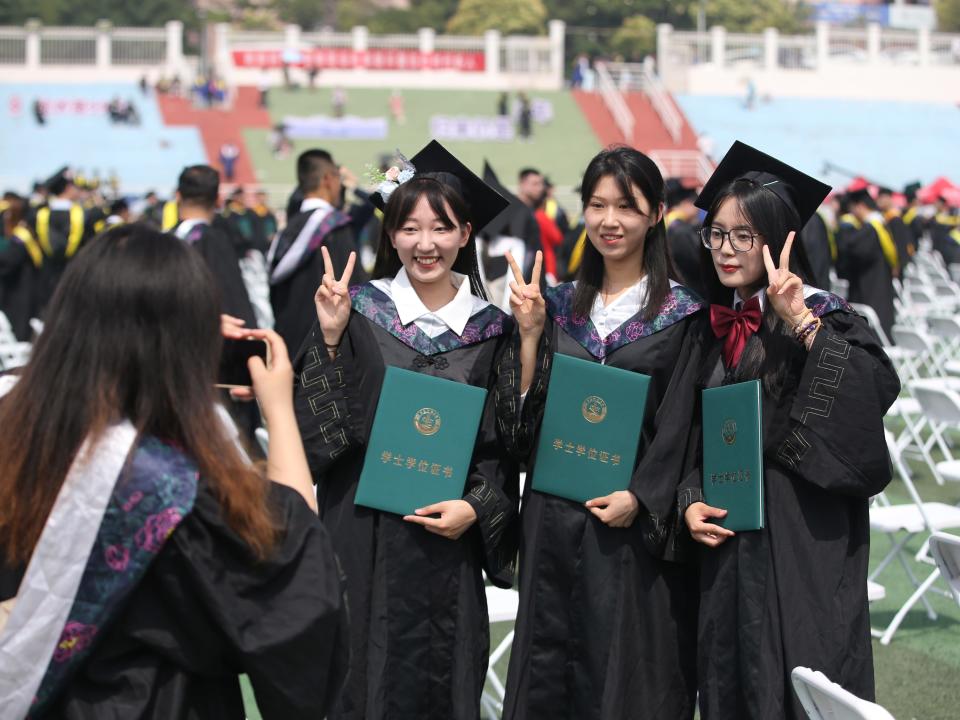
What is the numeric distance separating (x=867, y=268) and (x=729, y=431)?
382 inches

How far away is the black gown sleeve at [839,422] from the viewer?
3.08 meters

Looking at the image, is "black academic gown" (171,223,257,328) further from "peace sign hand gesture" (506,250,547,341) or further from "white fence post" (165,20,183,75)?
"white fence post" (165,20,183,75)

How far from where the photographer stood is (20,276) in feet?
42.6

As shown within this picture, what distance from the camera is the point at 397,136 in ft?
134

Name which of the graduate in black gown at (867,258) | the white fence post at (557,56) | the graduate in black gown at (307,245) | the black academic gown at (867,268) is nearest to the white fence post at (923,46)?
the white fence post at (557,56)

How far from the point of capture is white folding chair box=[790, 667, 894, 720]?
2.27 meters

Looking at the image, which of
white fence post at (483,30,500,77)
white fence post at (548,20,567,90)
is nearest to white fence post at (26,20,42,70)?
white fence post at (483,30,500,77)

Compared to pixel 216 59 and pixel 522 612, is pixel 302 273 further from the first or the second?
pixel 216 59

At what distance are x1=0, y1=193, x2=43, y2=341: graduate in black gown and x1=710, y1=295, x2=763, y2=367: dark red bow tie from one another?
10699 millimetres

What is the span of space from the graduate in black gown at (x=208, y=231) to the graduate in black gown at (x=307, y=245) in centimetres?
21

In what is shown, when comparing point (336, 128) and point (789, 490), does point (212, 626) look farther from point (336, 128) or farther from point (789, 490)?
point (336, 128)

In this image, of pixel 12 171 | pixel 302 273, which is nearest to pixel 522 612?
pixel 302 273

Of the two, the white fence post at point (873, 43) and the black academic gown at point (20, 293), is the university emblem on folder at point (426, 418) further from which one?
the white fence post at point (873, 43)

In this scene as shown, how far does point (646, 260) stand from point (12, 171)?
3700 centimetres
